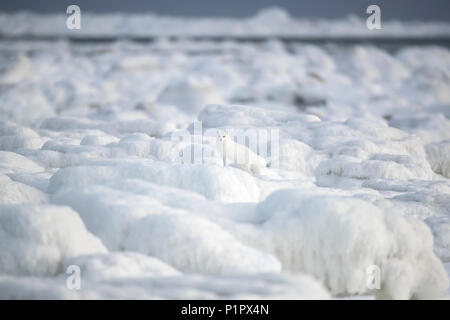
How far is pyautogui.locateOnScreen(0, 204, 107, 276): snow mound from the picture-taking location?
7434 millimetres

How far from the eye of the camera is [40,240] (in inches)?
298

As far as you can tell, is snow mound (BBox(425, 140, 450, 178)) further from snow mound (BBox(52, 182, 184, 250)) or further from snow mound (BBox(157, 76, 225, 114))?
snow mound (BBox(157, 76, 225, 114))

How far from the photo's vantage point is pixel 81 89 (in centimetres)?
3909

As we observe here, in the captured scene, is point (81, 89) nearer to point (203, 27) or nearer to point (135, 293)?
point (135, 293)

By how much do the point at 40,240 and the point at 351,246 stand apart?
4136 millimetres

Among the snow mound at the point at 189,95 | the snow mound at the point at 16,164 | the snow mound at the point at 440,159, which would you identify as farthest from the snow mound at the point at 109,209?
the snow mound at the point at 189,95

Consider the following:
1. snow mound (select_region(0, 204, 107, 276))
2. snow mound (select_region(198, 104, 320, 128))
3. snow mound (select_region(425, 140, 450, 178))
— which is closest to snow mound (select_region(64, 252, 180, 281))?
snow mound (select_region(0, 204, 107, 276))

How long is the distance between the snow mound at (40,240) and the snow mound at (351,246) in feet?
8.00

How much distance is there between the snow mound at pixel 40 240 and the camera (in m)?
7.43

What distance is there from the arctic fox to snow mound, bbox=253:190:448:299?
3865mm

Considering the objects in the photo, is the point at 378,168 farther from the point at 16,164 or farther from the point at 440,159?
the point at 16,164

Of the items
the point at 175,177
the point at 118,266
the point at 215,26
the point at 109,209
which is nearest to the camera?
the point at 118,266

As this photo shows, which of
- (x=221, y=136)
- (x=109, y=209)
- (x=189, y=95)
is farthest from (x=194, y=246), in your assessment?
(x=189, y=95)

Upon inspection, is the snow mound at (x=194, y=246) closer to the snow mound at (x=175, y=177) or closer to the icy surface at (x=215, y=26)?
the snow mound at (x=175, y=177)
